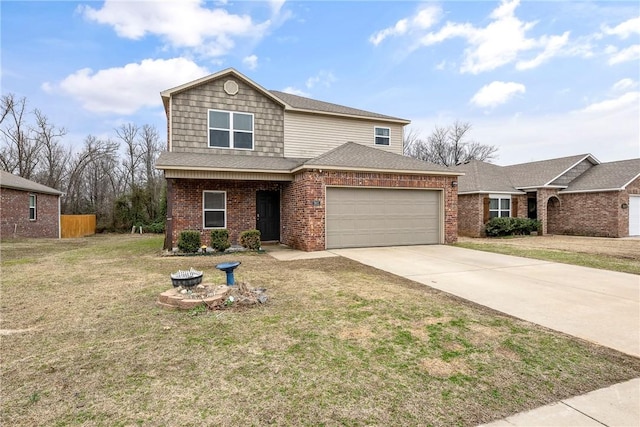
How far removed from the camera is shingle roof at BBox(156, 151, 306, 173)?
1050cm

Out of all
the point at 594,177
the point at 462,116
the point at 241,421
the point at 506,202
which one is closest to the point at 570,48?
the point at 506,202

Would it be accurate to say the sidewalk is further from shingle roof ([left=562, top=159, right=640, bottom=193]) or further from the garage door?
shingle roof ([left=562, top=159, right=640, bottom=193])

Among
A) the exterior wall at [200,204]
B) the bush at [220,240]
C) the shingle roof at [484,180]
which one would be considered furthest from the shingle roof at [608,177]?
the bush at [220,240]

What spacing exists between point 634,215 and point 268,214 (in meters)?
19.8

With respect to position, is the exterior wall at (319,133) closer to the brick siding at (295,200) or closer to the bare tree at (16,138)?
the brick siding at (295,200)

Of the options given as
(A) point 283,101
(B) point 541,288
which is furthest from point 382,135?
(B) point 541,288

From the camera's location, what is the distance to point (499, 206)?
60.5 feet

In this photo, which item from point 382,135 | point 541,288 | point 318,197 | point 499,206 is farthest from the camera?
point 499,206

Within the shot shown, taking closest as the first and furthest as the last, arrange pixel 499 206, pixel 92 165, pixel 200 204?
pixel 200 204 < pixel 499 206 < pixel 92 165

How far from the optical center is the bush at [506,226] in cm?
1719

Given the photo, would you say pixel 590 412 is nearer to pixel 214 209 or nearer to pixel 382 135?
pixel 214 209

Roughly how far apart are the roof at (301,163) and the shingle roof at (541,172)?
9.10 meters

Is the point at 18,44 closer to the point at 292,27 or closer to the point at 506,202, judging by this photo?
the point at 292,27

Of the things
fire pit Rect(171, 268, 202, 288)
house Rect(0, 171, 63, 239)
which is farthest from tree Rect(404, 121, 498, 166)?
fire pit Rect(171, 268, 202, 288)
